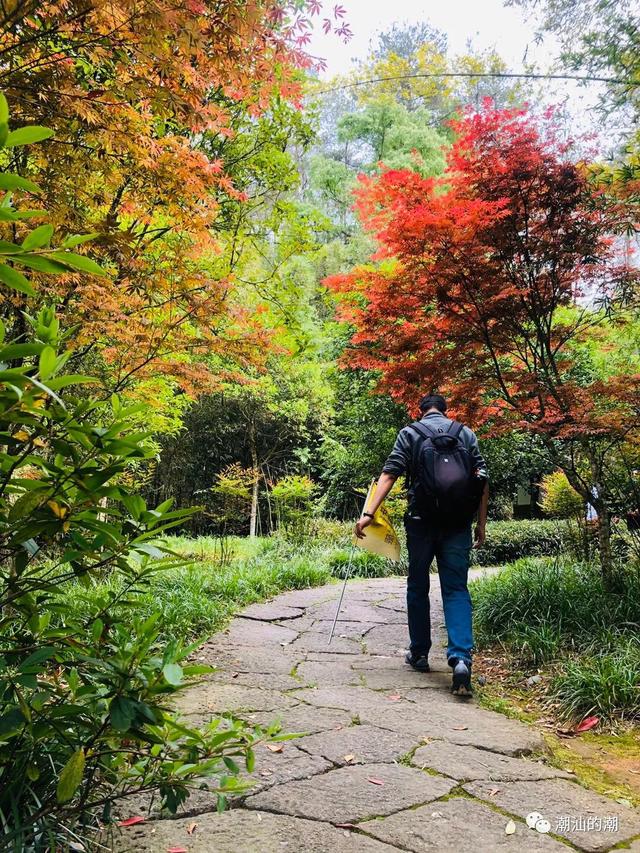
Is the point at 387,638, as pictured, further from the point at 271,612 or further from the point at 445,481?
the point at 445,481

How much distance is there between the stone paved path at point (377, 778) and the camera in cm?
153


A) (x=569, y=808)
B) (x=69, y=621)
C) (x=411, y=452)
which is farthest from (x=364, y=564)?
(x=69, y=621)

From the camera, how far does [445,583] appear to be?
309cm

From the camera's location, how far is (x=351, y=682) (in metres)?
3.06

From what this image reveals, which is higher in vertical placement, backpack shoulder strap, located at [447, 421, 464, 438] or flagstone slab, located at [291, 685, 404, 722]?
backpack shoulder strap, located at [447, 421, 464, 438]

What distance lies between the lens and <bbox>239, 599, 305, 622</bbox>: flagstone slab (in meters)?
4.63

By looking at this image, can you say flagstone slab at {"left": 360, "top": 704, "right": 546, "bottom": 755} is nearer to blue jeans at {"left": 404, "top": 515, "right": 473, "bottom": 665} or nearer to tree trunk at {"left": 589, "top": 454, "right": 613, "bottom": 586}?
blue jeans at {"left": 404, "top": 515, "right": 473, "bottom": 665}

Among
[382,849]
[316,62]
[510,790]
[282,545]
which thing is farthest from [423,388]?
[282,545]

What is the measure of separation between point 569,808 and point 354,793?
0.69 meters

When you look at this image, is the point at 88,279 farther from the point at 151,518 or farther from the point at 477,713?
the point at 477,713

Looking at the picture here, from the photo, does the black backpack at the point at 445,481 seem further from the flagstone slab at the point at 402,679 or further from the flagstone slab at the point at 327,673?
the flagstone slab at the point at 327,673

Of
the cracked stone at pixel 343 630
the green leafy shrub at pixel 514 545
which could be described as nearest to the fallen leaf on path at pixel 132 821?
the cracked stone at pixel 343 630

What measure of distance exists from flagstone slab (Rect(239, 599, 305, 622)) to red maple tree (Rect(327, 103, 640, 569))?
2201 mm

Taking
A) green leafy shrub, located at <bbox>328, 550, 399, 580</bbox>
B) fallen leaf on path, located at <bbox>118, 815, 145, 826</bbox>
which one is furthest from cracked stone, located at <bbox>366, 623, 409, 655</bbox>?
green leafy shrub, located at <bbox>328, 550, 399, 580</bbox>
